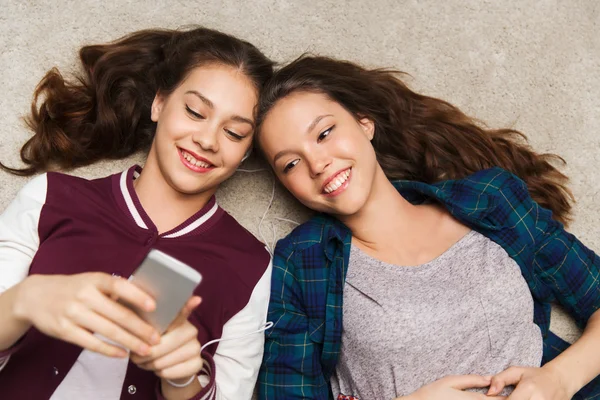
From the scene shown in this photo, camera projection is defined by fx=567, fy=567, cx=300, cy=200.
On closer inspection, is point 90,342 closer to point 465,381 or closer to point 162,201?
point 162,201

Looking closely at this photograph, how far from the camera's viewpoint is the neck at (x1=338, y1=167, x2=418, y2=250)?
4.96 ft

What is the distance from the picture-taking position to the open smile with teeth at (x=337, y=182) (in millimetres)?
1429

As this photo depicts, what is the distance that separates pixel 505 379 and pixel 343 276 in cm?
45

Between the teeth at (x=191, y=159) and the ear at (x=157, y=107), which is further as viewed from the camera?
the ear at (x=157, y=107)

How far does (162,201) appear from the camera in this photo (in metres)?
1.46

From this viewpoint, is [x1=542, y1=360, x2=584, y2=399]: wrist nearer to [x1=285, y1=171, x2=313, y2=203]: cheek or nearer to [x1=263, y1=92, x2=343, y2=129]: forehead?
[x1=285, y1=171, x2=313, y2=203]: cheek

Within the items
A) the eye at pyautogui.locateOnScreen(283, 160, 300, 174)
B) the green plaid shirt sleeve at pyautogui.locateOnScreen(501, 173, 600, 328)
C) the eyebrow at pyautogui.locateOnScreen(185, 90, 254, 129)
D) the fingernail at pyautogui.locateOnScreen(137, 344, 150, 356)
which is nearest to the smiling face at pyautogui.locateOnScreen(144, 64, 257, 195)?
the eyebrow at pyautogui.locateOnScreen(185, 90, 254, 129)

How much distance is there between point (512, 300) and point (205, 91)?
0.92m

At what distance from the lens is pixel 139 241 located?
1358 mm

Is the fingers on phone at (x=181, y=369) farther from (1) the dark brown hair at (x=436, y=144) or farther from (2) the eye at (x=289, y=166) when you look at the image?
(1) the dark brown hair at (x=436, y=144)

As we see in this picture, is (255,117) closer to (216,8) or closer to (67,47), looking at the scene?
(216,8)

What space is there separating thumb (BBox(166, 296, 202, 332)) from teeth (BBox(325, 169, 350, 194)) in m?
0.61

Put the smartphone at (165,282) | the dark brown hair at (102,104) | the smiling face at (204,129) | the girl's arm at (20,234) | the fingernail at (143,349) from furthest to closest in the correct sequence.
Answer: the dark brown hair at (102,104) → the smiling face at (204,129) → the girl's arm at (20,234) → the fingernail at (143,349) → the smartphone at (165,282)

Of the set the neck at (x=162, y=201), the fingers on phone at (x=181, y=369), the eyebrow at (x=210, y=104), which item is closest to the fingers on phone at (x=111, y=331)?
the fingers on phone at (x=181, y=369)
